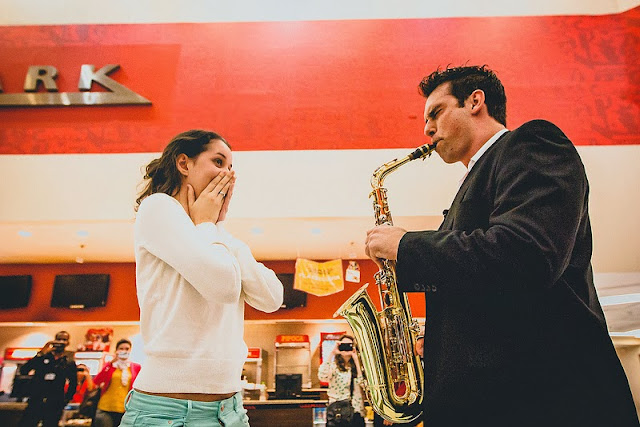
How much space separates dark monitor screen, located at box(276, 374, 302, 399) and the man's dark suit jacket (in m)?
6.24

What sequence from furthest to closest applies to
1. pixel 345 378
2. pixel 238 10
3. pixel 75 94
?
pixel 345 378 < pixel 238 10 < pixel 75 94

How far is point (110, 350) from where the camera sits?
8.03 m

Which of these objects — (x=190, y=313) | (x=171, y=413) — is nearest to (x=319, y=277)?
(x=190, y=313)

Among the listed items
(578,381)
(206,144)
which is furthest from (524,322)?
(206,144)

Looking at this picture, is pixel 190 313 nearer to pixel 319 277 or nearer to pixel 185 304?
pixel 185 304

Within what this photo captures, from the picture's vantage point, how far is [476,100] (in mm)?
1753

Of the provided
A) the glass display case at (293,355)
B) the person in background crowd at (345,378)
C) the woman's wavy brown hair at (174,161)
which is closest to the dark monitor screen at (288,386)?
the glass display case at (293,355)

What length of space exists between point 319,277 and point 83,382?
4533mm

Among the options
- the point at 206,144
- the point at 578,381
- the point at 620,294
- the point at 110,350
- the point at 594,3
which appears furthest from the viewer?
the point at 110,350

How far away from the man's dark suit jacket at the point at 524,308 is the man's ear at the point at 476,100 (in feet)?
1.59

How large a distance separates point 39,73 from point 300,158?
131 inches

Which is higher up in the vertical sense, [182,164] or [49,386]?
[182,164]

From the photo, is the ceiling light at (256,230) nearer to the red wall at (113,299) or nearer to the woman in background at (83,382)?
the red wall at (113,299)

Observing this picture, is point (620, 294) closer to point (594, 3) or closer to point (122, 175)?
point (594, 3)
